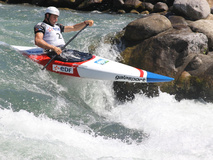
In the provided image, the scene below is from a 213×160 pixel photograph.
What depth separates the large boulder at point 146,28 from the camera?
656 cm

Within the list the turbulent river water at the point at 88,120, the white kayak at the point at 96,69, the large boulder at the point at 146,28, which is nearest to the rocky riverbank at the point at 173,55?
the large boulder at the point at 146,28

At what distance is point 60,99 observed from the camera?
16.3 ft

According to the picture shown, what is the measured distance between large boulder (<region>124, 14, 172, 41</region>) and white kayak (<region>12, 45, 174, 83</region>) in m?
1.34

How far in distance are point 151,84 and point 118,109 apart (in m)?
0.89

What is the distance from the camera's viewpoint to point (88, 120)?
4.61 m

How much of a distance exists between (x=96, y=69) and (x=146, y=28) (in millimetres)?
1802

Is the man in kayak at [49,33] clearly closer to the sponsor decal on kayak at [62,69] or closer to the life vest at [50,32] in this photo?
the life vest at [50,32]

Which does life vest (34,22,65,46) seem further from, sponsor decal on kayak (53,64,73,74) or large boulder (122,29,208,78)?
large boulder (122,29,208,78)

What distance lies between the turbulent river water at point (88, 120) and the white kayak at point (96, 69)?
0.67 ft

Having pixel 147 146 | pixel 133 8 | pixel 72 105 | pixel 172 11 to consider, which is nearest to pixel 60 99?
pixel 72 105

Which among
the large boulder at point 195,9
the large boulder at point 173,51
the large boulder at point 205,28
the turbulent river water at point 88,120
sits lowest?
the turbulent river water at point 88,120

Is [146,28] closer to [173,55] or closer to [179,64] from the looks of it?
[173,55]

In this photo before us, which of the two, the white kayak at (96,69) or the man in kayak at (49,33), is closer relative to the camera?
the white kayak at (96,69)

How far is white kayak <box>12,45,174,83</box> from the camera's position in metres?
5.29
